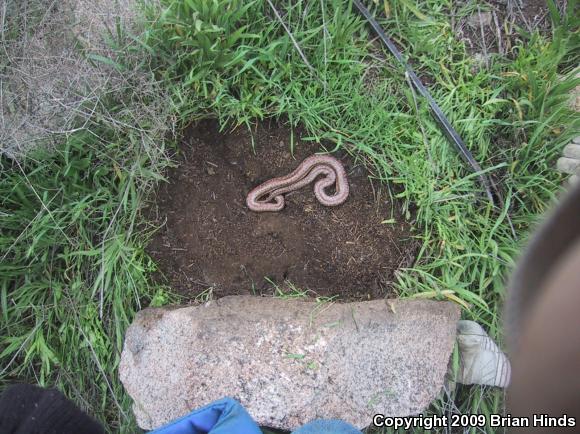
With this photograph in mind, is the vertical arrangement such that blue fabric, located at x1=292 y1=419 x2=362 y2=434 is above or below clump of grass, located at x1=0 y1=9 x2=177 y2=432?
below

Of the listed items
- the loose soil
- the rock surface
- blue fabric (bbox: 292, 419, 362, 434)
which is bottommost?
blue fabric (bbox: 292, 419, 362, 434)

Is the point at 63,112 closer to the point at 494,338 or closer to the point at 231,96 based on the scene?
the point at 231,96

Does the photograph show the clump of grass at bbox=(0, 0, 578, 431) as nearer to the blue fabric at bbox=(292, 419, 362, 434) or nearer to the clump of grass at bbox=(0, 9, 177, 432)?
the clump of grass at bbox=(0, 9, 177, 432)

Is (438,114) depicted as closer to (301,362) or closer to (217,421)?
(301,362)

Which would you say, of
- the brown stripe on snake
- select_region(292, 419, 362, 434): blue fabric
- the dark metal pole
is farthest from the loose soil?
select_region(292, 419, 362, 434): blue fabric

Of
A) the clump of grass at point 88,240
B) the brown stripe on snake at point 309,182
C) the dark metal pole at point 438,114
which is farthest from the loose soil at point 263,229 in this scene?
the dark metal pole at point 438,114

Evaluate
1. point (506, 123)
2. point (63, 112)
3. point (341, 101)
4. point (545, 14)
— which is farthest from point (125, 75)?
point (545, 14)
